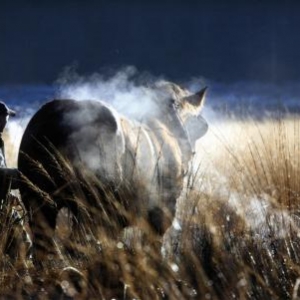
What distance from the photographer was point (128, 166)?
14.3 feet

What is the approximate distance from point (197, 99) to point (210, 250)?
2037mm

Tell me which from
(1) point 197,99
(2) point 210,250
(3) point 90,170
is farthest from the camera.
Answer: (1) point 197,99

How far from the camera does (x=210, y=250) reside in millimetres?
3973

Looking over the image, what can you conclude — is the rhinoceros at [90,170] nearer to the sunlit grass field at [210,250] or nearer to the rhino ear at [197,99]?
the sunlit grass field at [210,250]

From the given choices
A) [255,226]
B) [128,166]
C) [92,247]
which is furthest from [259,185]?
[92,247]

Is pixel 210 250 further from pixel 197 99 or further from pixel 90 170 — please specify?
pixel 197 99

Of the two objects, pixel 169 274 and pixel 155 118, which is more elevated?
pixel 155 118

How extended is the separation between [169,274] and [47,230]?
3.38 ft

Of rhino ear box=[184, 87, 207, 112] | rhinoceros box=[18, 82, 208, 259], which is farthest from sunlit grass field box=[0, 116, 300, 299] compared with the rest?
rhino ear box=[184, 87, 207, 112]

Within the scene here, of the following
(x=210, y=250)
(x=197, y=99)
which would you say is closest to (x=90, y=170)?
(x=210, y=250)

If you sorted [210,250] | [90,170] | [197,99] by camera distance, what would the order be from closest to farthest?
[210,250] < [90,170] < [197,99]

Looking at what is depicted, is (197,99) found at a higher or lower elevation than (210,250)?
higher

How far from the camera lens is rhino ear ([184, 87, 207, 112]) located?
18.9ft

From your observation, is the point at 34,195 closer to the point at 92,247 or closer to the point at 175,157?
the point at 92,247
